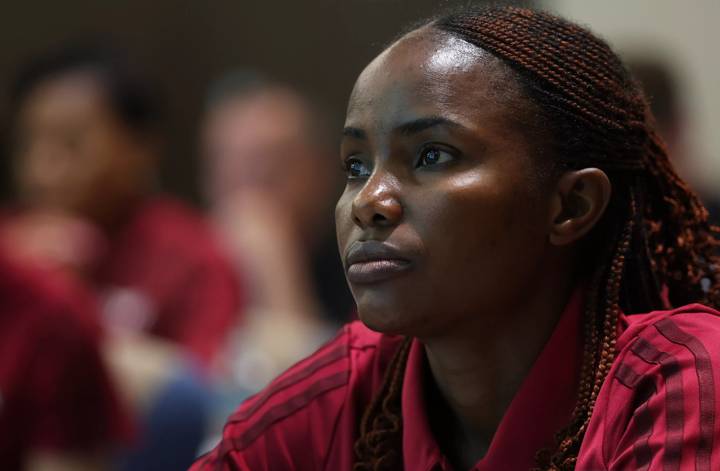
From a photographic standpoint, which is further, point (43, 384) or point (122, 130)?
point (122, 130)

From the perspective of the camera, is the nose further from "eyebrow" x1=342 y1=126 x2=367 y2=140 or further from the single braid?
the single braid

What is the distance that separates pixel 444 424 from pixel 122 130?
2.41m

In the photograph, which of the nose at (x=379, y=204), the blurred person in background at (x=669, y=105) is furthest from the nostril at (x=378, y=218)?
the blurred person in background at (x=669, y=105)

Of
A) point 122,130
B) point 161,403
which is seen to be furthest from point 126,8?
point 161,403

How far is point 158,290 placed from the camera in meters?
3.93

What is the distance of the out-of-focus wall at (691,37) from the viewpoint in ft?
15.1

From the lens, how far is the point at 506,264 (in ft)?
5.47

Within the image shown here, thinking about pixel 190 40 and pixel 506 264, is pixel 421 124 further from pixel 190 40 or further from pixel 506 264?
pixel 190 40

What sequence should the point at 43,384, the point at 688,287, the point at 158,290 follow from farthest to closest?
the point at 158,290
the point at 43,384
the point at 688,287

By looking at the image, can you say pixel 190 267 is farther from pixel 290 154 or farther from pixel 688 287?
pixel 688 287

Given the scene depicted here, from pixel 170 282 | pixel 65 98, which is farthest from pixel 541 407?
pixel 65 98

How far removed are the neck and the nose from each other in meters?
0.18

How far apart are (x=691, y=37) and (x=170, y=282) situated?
2206 mm

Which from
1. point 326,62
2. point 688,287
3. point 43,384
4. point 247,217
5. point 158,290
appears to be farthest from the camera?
point 326,62
